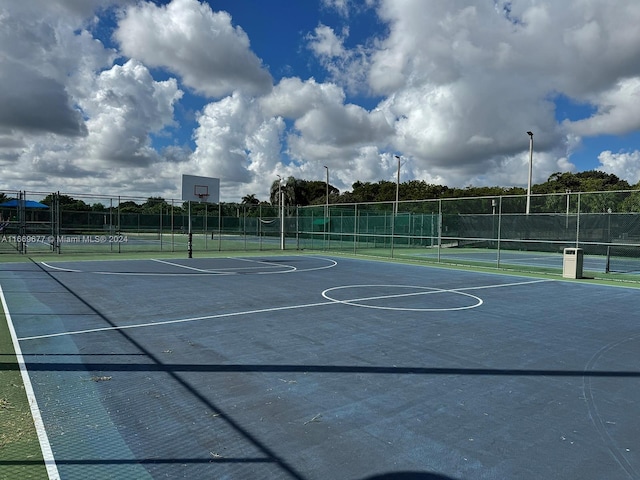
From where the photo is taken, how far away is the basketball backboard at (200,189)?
2622 centimetres

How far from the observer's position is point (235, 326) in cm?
765

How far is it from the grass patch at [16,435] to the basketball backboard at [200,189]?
21769mm

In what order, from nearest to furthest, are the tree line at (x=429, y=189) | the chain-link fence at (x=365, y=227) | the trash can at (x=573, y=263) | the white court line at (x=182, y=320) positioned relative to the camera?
1. the white court line at (x=182, y=320)
2. the trash can at (x=573, y=263)
3. the chain-link fence at (x=365, y=227)
4. the tree line at (x=429, y=189)

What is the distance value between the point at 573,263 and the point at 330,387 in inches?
559

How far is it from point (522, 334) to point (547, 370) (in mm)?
1901

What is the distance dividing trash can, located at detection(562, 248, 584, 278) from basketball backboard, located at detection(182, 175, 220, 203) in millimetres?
19189

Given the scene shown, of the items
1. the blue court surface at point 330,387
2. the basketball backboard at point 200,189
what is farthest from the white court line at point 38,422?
the basketball backboard at point 200,189

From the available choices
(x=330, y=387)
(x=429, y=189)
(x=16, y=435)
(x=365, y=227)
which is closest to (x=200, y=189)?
(x=365, y=227)

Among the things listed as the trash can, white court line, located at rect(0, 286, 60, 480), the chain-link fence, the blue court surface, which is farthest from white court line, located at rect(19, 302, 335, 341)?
the chain-link fence

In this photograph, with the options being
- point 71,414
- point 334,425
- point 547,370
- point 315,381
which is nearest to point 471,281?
point 547,370

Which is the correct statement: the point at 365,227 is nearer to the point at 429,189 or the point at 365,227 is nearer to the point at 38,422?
the point at 38,422

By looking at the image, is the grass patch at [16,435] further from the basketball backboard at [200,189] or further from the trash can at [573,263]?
the basketball backboard at [200,189]

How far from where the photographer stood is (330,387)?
4875 mm

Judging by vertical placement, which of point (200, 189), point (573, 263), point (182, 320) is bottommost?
point (182, 320)
